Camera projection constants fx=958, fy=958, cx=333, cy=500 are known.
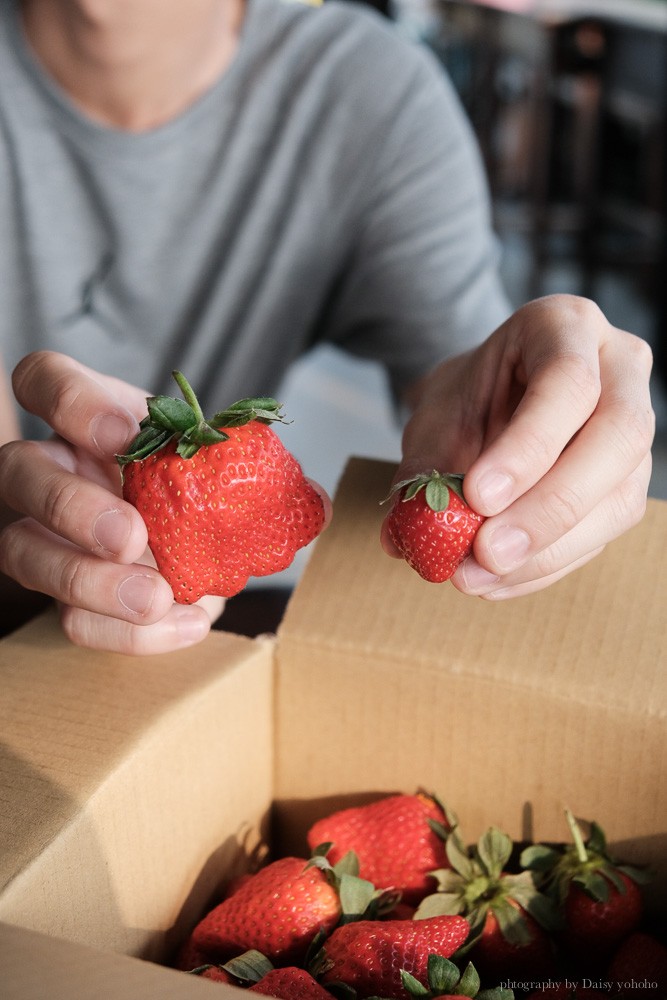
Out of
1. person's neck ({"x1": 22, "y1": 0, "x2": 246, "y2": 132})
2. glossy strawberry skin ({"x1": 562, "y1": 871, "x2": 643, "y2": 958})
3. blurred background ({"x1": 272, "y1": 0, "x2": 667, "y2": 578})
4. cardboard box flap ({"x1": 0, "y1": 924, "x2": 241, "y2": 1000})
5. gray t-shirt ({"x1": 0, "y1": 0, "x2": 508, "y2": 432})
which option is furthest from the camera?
blurred background ({"x1": 272, "y1": 0, "x2": 667, "y2": 578})

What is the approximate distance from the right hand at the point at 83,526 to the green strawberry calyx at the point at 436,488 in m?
0.15

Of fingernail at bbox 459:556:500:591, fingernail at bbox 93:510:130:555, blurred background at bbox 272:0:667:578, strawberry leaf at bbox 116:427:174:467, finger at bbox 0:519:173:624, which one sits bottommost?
blurred background at bbox 272:0:667:578

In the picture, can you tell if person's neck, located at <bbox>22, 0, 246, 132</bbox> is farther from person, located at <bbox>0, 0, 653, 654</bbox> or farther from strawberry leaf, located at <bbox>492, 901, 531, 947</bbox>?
strawberry leaf, located at <bbox>492, 901, 531, 947</bbox>

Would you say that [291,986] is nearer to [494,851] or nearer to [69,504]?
[494,851]

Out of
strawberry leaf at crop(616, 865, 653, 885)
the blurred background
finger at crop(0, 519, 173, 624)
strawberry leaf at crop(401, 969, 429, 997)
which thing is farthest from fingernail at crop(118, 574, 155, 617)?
the blurred background

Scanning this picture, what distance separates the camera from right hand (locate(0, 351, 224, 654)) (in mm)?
548

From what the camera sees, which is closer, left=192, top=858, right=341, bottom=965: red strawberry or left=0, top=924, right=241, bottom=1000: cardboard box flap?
left=0, top=924, right=241, bottom=1000: cardboard box flap

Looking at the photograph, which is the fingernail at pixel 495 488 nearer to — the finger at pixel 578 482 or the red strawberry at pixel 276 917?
the finger at pixel 578 482

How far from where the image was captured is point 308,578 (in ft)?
2.31

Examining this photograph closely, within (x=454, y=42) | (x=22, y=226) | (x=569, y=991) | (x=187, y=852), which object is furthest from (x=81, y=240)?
(x=454, y=42)

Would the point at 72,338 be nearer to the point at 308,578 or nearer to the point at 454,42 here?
the point at 308,578

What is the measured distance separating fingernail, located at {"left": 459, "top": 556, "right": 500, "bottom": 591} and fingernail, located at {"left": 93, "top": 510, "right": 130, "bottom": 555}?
0.62ft

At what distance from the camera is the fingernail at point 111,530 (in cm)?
53

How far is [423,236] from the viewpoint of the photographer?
4.03 ft
